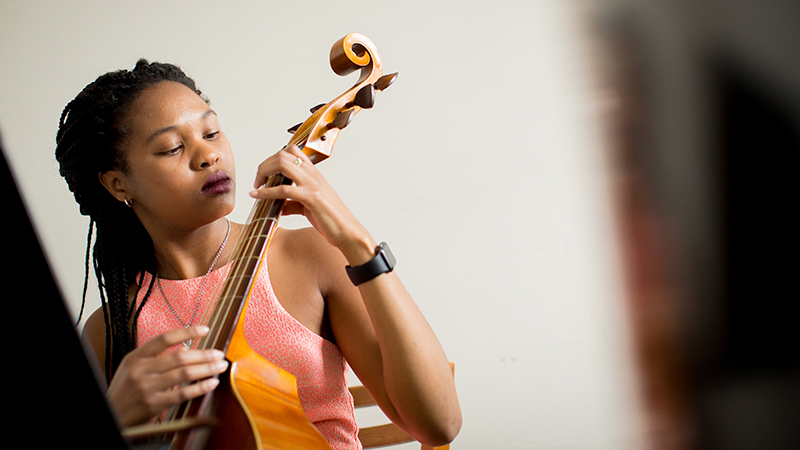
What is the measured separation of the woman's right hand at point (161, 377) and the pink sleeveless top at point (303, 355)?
0.66 ft

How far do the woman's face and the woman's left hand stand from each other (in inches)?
4.0

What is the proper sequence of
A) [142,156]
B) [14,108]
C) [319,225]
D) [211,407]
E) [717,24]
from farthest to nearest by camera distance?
[14,108] → [142,156] → [319,225] → [211,407] → [717,24]

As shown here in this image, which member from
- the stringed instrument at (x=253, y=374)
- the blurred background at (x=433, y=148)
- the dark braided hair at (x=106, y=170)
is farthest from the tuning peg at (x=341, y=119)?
the blurred background at (x=433, y=148)

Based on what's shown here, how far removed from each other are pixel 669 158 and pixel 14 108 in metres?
1.31

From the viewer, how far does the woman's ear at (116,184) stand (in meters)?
0.71

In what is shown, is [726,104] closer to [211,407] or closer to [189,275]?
[211,407]

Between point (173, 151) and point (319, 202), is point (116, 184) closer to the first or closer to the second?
point (173, 151)

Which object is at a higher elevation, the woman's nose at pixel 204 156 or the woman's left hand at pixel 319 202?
the woman's nose at pixel 204 156

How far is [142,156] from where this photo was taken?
671 millimetres

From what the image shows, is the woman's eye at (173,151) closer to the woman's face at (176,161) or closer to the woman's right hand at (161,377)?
the woman's face at (176,161)

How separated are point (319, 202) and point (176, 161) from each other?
0.71 feet

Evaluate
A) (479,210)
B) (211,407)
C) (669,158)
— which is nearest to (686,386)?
(669,158)

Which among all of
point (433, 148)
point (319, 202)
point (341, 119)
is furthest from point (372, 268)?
point (433, 148)

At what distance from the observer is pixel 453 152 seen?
1.14 m
